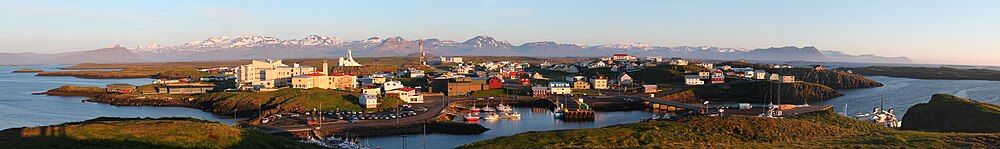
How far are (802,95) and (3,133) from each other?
56.9 metres

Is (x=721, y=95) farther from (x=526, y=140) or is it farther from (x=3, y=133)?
(x=3, y=133)

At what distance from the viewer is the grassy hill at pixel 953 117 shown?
2858cm

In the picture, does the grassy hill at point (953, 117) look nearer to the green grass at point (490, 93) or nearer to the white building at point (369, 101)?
the white building at point (369, 101)

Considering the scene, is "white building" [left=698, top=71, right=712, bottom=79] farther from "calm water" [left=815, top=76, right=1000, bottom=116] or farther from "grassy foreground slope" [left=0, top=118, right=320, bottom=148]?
"grassy foreground slope" [left=0, top=118, right=320, bottom=148]

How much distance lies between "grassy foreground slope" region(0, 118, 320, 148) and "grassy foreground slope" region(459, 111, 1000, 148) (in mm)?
7711

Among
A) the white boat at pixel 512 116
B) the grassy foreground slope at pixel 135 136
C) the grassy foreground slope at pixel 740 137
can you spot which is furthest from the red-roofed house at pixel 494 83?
the grassy foreground slope at pixel 135 136

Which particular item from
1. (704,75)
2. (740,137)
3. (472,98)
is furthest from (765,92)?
(740,137)

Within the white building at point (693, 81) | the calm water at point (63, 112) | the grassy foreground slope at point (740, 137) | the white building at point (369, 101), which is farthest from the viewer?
the white building at point (693, 81)

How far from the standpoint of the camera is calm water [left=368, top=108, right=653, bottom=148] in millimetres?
31125

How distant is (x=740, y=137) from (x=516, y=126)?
708 inches

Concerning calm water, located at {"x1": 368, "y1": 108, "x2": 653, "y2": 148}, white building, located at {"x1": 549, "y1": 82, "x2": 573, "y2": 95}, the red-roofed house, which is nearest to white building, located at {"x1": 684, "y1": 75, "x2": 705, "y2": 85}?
white building, located at {"x1": 549, "y1": 82, "x2": 573, "y2": 95}

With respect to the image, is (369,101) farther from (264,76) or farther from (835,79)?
(835,79)

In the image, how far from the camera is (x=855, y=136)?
2184 cm

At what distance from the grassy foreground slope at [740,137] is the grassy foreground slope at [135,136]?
771 cm
